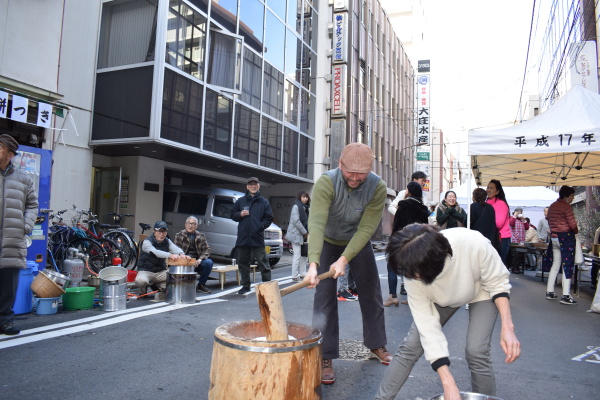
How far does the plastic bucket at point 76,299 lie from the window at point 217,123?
6.70 metres

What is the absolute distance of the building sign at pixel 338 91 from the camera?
1997cm

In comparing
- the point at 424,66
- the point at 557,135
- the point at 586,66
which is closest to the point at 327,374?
the point at 557,135

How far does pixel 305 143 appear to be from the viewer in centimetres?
1881

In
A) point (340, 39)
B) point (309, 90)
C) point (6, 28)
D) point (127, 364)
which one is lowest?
point (127, 364)

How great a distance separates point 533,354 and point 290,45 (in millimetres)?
15823

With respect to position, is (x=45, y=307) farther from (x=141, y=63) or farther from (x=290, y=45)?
(x=290, y=45)

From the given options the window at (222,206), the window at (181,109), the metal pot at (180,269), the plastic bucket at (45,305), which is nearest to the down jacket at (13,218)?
the plastic bucket at (45,305)

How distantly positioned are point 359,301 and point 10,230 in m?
3.41

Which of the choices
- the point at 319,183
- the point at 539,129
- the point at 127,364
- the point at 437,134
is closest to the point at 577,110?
the point at 539,129

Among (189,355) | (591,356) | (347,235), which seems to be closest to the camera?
(347,235)

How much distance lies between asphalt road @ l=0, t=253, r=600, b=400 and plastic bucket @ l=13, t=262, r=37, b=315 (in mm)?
109

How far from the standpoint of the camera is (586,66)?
1413 cm

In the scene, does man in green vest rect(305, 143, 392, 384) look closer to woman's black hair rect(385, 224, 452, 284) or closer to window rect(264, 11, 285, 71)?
woman's black hair rect(385, 224, 452, 284)

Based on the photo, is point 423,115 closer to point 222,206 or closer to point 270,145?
point 270,145
